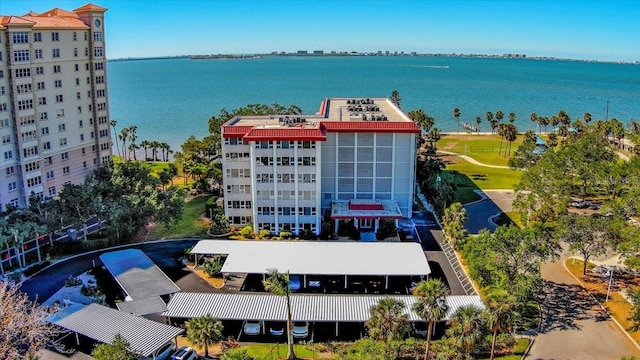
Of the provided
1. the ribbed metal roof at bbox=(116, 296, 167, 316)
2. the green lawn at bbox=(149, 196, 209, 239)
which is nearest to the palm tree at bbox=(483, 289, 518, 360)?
the ribbed metal roof at bbox=(116, 296, 167, 316)

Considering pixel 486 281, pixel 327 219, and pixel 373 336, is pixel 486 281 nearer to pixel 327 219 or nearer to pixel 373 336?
pixel 373 336

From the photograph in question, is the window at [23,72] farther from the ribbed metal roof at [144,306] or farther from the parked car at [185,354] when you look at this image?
the parked car at [185,354]

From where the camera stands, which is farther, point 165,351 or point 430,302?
point 165,351

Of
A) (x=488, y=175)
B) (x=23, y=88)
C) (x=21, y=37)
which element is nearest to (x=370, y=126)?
(x=488, y=175)

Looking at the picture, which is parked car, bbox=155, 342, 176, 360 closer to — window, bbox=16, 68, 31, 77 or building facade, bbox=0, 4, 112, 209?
building facade, bbox=0, 4, 112, 209

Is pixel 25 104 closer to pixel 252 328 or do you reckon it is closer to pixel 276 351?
pixel 252 328

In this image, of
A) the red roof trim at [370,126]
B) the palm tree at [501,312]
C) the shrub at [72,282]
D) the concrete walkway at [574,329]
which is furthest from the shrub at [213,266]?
the concrete walkway at [574,329]
